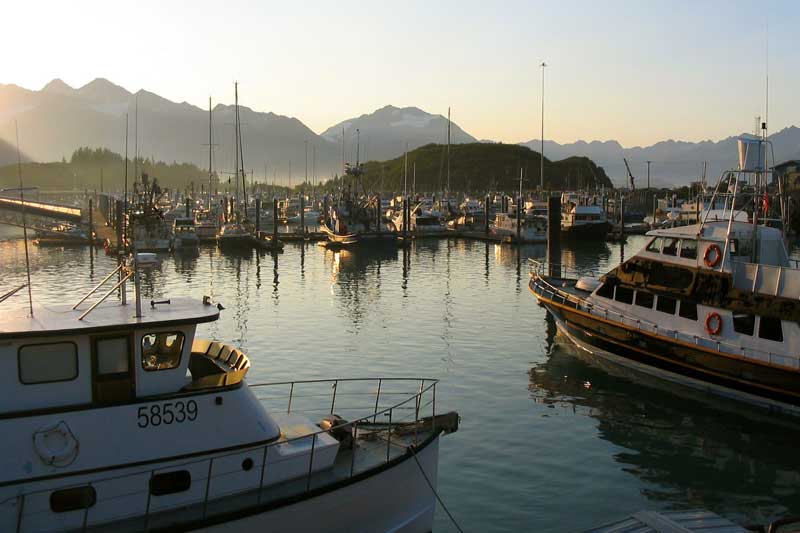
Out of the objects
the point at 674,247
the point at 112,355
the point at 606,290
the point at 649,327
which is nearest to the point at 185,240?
the point at 606,290

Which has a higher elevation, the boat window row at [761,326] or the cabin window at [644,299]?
the cabin window at [644,299]

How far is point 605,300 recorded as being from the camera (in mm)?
28812

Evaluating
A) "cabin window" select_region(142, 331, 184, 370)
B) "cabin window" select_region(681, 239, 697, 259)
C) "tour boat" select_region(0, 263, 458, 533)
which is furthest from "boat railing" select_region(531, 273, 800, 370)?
"cabin window" select_region(142, 331, 184, 370)

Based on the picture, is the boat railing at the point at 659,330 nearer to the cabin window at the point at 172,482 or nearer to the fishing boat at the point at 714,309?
the fishing boat at the point at 714,309

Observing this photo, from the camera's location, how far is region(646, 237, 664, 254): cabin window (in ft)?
88.6

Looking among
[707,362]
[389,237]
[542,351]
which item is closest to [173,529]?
[707,362]

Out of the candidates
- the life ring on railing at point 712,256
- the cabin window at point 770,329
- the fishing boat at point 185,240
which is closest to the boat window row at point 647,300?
the life ring on railing at point 712,256

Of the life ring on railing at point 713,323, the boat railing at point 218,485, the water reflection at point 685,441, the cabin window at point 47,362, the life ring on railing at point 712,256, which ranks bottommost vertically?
the water reflection at point 685,441

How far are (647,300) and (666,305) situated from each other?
857 mm

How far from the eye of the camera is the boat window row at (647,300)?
25.7 m

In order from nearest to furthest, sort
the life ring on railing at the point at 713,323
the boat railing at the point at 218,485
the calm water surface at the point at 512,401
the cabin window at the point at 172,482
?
the boat railing at the point at 218,485 → the cabin window at the point at 172,482 → the calm water surface at the point at 512,401 → the life ring on railing at the point at 713,323

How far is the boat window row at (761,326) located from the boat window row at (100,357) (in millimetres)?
17870

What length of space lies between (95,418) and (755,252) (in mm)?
20859

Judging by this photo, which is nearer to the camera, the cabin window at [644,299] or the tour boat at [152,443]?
the tour boat at [152,443]
